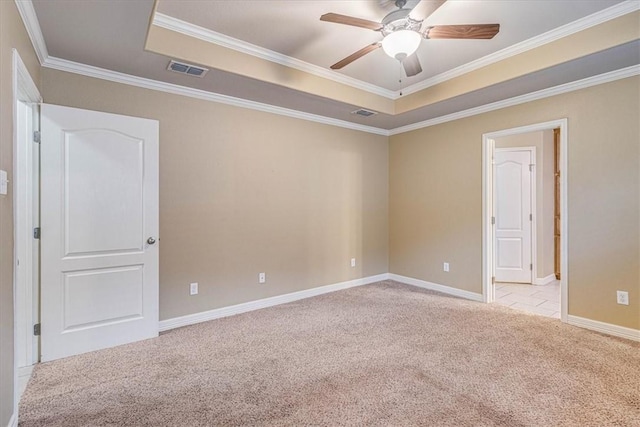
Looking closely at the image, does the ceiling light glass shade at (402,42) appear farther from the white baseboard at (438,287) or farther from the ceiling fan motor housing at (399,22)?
the white baseboard at (438,287)

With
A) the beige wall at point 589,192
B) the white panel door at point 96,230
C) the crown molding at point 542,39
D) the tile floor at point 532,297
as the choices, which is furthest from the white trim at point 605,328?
the white panel door at point 96,230

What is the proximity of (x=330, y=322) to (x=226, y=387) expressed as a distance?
1.46 m

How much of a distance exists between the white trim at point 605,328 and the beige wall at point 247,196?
8.57ft

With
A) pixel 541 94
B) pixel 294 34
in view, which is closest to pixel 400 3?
pixel 294 34

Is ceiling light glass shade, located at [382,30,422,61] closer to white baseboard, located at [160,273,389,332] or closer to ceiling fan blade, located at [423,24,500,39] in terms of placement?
ceiling fan blade, located at [423,24,500,39]

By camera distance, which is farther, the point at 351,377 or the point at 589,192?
the point at 589,192

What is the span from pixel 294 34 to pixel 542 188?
15.4 ft

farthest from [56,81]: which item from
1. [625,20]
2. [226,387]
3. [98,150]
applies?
[625,20]

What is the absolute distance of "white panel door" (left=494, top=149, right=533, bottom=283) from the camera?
5.15 m

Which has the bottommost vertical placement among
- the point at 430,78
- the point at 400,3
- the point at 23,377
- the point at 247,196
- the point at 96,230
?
the point at 23,377

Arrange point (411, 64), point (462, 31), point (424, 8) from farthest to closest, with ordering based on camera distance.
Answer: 1. point (411, 64)
2. point (462, 31)
3. point (424, 8)

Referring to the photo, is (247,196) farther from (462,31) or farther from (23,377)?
(462,31)

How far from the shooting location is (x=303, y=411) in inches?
77.7

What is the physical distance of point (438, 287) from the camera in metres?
4.65
